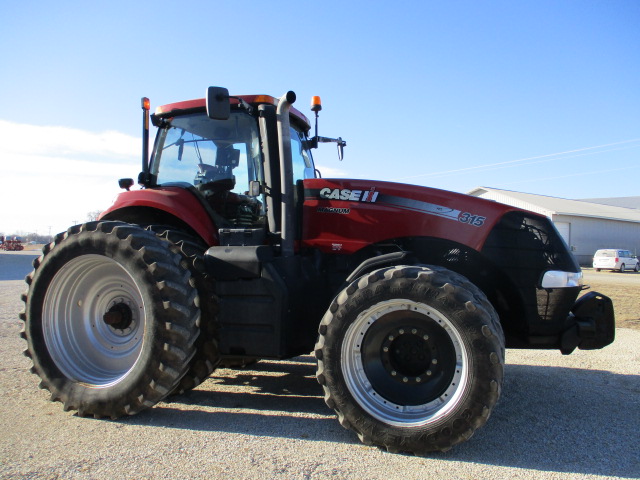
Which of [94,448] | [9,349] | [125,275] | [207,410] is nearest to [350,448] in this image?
[207,410]

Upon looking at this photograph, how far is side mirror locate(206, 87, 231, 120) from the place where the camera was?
3.85 metres

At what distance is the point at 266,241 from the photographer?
14.5 feet

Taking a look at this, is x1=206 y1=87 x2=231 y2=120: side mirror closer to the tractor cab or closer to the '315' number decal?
the tractor cab

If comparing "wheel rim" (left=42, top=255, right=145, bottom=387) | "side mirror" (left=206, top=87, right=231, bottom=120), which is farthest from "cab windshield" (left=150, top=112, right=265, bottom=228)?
"wheel rim" (left=42, top=255, right=145, bottom=387)

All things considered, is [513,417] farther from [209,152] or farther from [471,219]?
[209,152]

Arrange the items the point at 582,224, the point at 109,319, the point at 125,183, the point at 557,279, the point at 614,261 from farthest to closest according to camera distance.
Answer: the point at 582,224 < the point at 614,261 < the point at 125,183 < the point at 109,319 < the point at 557,279

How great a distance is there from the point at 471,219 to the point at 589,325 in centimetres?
123

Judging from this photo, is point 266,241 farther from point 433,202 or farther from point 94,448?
point 94,448

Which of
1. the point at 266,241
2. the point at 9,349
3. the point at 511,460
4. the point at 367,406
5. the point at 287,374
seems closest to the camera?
the point at 511,460

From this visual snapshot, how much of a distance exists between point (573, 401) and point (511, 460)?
1.78 m

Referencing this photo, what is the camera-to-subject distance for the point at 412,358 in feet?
11.7

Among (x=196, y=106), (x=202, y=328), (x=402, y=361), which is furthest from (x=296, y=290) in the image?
(x=196, y=106)

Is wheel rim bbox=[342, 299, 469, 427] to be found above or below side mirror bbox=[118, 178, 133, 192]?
below

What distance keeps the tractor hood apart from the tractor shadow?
141cm
